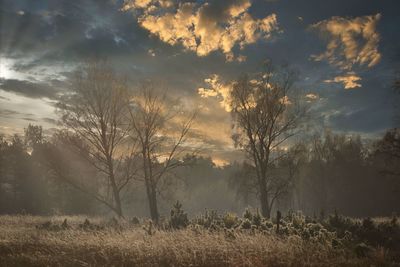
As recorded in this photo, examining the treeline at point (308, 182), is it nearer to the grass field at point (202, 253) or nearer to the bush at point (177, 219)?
the bush at point (177, 219)

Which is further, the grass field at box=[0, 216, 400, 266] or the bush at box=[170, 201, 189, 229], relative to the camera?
the bush at box=[170, 201, 189, 229]

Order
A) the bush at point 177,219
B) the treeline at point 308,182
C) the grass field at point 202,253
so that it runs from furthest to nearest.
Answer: the treeline at point 308,182 < the bush at point 177,219 < the grass field at point 202,253

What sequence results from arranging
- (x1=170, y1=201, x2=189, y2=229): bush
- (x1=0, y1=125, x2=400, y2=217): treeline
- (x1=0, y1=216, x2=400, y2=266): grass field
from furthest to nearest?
1. (x1=0, y1=125, x2=400, y2=217): treeline
2. (x1=170, y1=201, x2=189, y2=229): bush
3. (x1=0, y1=216, x2=400, y2=266): grass field

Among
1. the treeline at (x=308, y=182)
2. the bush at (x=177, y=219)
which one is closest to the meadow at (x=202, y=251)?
the bush at (x=177, y=219)

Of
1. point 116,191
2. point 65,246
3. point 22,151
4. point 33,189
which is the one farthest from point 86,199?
point 65,246

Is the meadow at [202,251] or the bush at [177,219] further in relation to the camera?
the bush at [177,219]

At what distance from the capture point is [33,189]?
1806 inches

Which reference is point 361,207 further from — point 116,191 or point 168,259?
point 168,259

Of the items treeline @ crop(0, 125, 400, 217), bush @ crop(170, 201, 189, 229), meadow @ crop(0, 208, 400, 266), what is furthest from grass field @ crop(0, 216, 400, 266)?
treeline @ crop(0, 125, 400, 217)

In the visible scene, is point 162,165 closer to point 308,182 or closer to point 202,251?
point 202,251

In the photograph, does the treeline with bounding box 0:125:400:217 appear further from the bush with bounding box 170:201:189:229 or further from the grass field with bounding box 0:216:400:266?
the grass field with bounding box 0:216:400:266

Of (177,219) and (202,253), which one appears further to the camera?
(177,219)

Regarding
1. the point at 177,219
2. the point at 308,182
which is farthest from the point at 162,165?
the point at 308,182

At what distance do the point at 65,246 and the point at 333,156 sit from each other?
50.5 m
